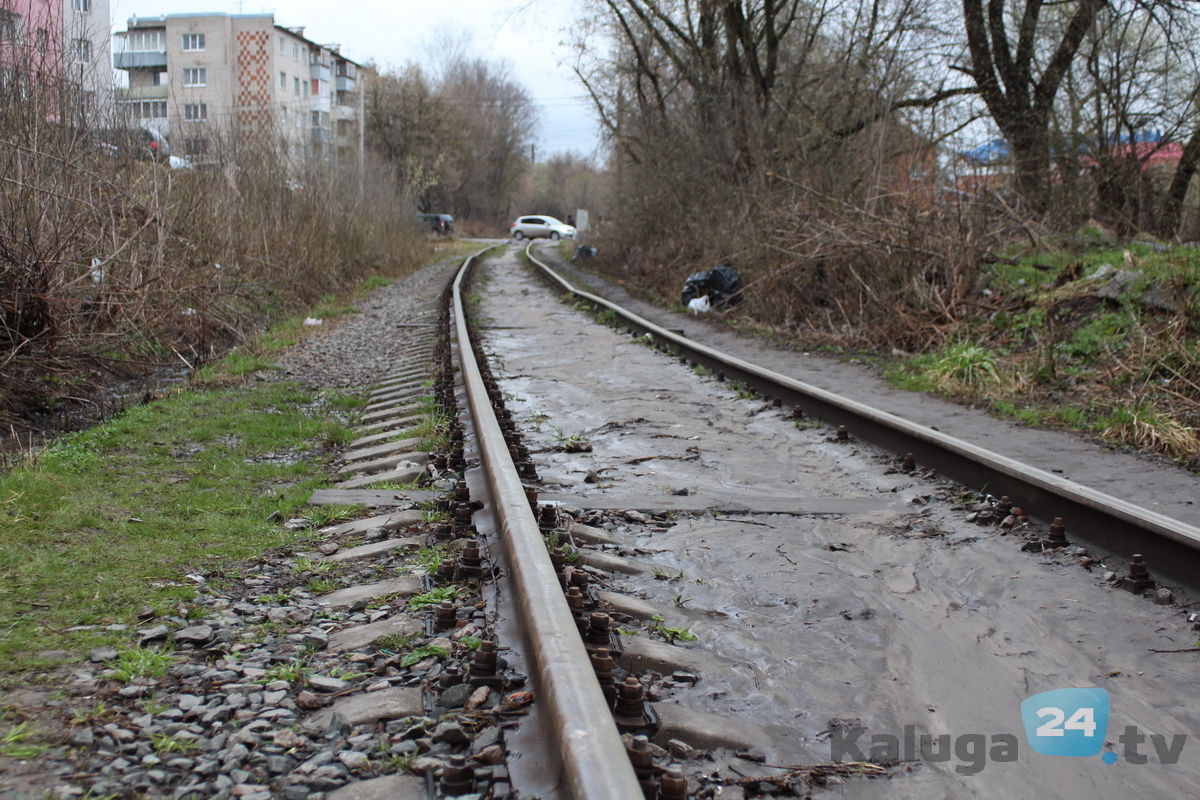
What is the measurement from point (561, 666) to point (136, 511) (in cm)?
270

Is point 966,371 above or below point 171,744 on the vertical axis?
above

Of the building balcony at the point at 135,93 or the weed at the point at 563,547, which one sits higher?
the building balcony at the point at 135,93

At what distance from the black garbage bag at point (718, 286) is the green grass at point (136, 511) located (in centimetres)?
883

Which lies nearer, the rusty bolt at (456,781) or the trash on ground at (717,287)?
the rusty bolt at (456,781)

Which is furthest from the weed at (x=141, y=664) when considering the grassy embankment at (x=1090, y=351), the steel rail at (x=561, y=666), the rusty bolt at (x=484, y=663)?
the grassy embankment at (x=1090, y=351)

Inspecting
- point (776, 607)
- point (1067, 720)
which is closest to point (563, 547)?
point (776, 607)

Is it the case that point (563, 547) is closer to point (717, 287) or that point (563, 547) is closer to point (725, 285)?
point (725, 285)

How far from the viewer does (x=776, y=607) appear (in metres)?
3.14

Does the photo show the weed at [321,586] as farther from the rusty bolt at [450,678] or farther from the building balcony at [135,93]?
the building balcony at [135,93]

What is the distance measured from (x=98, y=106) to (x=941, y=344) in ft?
27.3

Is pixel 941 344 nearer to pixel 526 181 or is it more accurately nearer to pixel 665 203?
pixel 665 203

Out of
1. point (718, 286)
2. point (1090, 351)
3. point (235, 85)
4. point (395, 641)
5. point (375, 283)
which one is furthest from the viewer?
point (235, 85)

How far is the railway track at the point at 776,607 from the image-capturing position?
2.11 metres

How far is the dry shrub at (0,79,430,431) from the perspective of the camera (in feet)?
21.1
